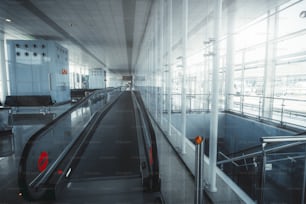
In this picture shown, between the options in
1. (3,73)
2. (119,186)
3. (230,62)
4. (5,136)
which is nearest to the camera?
(119,186)

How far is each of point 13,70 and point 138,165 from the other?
10.5 meters

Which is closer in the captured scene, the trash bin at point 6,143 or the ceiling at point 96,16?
the trash bin at point 6,143

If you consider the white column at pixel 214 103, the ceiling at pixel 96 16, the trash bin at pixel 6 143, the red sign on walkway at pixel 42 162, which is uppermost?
the ceiling at pixel 96 16

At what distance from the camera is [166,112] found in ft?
21.6

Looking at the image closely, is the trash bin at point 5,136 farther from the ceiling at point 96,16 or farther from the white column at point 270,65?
the white column at point 270,65

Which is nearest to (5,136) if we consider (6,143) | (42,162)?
(6,143)

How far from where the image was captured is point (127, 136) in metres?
4.66

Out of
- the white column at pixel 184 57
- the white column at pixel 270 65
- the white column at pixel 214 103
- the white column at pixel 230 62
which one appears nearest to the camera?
the white column at pixel 214 103

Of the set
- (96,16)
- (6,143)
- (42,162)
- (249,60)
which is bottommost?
(6,143)

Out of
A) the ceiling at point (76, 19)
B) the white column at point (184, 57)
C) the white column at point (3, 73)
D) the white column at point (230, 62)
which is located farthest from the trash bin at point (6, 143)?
the white column at point (3, 73)

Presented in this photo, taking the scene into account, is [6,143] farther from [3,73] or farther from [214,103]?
[3,73]

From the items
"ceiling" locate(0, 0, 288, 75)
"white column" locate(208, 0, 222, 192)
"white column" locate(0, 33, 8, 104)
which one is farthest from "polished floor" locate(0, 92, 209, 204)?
"white column" locate(0, 33, 8, 104)

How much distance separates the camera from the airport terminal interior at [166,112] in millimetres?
2014

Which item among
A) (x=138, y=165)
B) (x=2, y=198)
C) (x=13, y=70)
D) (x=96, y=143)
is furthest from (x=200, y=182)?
(x=13, y=70)
